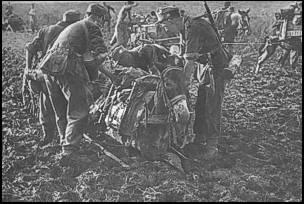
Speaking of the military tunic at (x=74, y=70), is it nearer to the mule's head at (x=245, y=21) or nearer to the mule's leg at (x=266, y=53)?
the mule's leg at (x=266, y=53)

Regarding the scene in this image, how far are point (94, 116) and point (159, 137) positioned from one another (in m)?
0.93

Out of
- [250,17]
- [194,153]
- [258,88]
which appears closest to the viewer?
[194,153]

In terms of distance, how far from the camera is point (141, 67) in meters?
5.78

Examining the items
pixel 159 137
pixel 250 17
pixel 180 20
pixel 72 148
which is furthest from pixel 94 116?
pixel 250 17

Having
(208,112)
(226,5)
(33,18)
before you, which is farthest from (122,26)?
(208,112)

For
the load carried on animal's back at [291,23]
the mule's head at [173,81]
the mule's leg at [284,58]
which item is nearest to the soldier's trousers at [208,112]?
the mule's head at [173,81]

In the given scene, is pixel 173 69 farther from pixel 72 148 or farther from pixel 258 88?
pixel 258 88

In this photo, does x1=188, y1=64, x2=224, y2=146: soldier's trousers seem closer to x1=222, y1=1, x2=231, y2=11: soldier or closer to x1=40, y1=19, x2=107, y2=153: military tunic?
x1=40, y1=19, x2=107, y2=153: military tunic

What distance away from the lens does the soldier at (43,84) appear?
19.7 ft

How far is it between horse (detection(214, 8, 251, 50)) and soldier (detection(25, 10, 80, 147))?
5218 mm

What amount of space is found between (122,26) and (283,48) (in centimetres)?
307

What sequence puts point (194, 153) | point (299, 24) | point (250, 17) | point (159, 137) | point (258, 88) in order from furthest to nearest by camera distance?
1. point (250, 17)
2. point (299, 24)
3. point (258, 88)
4. point (194, 153)
5. point (159, 137)

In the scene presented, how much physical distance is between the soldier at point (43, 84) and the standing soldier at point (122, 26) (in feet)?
12.1

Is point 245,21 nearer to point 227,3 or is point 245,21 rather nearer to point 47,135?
point 227,3
